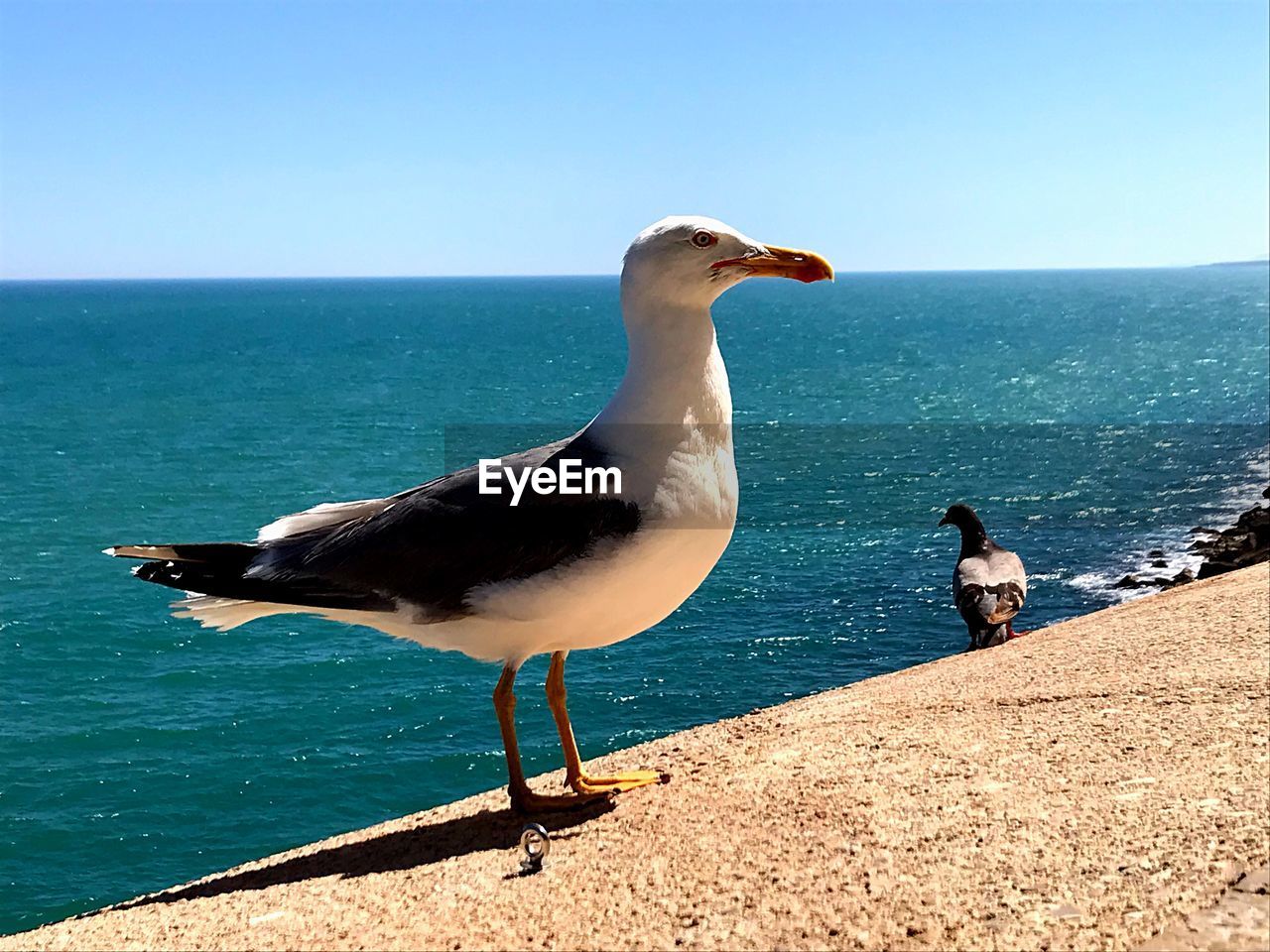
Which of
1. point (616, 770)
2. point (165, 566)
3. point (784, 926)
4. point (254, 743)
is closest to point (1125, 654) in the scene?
point (616, 770)

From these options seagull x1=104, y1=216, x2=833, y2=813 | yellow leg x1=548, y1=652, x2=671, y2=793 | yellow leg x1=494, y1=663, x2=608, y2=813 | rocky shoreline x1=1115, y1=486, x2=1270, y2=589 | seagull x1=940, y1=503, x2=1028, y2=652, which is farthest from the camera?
rocky shoreline x1=1115, y1=486, x2=1270, y2=589

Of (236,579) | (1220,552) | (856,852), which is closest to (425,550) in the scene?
(236,579)

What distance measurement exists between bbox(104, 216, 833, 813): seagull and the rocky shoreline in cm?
2264

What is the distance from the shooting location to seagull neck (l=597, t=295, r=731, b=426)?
7.23 meters

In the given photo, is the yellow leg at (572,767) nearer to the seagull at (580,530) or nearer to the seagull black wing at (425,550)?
the seagull at (580,530)

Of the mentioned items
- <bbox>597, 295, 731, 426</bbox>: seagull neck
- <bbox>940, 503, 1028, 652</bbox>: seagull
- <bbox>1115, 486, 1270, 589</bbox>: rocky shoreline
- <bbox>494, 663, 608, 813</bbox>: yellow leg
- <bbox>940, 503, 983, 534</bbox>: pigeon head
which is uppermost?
<bbox>597, 295, 731, 426</bbox>: seagull neck

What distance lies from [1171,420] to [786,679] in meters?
56.7

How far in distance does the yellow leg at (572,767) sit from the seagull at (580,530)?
429 millimetres

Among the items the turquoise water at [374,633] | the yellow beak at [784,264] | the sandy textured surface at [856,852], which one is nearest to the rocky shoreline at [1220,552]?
the turquoise water at [374,633]

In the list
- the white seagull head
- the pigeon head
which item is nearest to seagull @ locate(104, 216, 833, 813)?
the white seagull head

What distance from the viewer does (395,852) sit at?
25.2 ft
